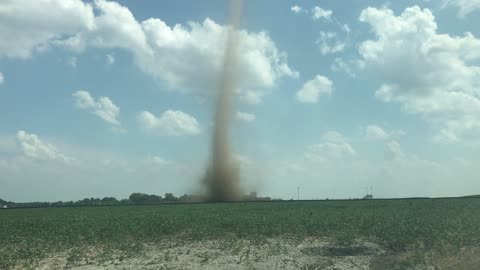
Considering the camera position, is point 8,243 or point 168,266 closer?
point 168,266

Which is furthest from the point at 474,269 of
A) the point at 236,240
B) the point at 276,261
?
the point at 236,240

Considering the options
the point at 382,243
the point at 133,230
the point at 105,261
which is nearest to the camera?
the point at 105,261

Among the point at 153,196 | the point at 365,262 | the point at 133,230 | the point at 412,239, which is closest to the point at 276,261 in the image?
the point at 365,262

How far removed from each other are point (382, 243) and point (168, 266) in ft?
37.7

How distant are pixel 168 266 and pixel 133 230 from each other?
55.5 ft

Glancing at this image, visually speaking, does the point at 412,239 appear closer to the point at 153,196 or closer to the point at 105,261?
the point at 105,261

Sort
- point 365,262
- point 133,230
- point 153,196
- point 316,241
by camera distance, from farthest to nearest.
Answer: point 153,196 < point 133,230 < point 316,241 < point 365,262

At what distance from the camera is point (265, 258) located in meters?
21.7

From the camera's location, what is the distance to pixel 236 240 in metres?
28.6

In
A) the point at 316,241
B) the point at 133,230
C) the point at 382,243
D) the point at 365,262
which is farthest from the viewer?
the point at 133,230

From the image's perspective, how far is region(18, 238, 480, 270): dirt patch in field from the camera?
19.3 m

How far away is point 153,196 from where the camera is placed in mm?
186750

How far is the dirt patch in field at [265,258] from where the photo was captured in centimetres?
1931

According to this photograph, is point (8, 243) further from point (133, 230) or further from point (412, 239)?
point (412, 239)
